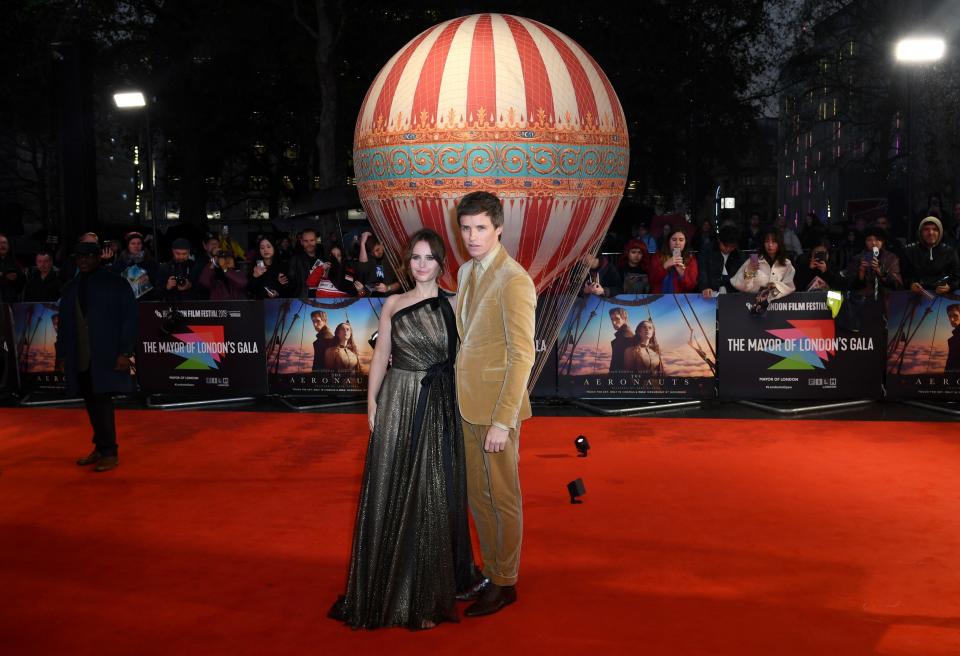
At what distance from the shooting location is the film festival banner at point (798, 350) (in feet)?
38.0

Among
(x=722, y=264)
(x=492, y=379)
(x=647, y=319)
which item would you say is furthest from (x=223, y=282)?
(x=492, y=379)

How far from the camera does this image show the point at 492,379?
5.19m

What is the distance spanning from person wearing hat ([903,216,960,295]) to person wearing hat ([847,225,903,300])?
184mm

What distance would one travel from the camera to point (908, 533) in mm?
6840

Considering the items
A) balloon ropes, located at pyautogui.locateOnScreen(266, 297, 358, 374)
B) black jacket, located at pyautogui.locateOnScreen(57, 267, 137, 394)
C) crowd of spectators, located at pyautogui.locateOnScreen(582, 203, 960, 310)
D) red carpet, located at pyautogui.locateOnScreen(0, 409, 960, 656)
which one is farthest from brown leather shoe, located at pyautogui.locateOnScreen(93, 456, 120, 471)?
crowd of spectators, located at pyautogui.locateOnScreen(582, 203, 960, 310)

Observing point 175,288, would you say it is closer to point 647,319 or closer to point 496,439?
point 647,319

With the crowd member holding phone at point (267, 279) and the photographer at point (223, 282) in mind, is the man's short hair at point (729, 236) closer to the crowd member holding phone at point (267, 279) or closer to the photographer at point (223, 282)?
the crowd member holding phone at point (267, 279)

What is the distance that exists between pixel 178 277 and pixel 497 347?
8.90m

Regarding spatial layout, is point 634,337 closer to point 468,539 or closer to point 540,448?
point 540,448

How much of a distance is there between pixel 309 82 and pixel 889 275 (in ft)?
84.1

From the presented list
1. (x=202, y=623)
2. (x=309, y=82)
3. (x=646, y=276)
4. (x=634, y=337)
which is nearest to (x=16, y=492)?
(x=202, y=623)

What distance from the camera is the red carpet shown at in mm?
5188

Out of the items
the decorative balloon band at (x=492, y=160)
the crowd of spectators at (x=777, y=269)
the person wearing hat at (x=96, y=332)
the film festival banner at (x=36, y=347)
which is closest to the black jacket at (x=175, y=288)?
the film festival banner at (x=36, y=347)

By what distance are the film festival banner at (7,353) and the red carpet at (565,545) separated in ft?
10.5
